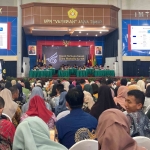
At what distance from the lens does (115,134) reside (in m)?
1.45

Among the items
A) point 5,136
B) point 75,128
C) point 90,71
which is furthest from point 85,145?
point 90,71

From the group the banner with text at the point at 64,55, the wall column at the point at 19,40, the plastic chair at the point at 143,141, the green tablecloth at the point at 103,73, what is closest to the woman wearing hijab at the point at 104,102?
the plastic chair at the point at 143,141

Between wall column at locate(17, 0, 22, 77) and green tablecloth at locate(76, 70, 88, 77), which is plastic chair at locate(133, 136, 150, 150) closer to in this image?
green tablecloth at locate(76, 70, 88, 77)

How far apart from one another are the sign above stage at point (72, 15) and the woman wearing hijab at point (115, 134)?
538 inches

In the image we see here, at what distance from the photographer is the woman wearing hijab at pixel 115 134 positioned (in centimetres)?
145

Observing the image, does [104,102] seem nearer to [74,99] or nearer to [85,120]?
[74,99]

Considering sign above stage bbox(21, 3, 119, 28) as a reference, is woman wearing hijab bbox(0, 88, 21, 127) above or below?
below

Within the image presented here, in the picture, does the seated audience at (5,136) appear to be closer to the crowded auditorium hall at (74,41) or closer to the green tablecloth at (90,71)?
the crowded auditorium hall at (74,41)

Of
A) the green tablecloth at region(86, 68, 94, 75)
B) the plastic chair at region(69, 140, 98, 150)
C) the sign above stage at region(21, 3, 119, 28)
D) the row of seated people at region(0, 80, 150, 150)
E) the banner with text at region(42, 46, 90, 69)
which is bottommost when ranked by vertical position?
the plastic chair at region(69, 140, 98, 150)

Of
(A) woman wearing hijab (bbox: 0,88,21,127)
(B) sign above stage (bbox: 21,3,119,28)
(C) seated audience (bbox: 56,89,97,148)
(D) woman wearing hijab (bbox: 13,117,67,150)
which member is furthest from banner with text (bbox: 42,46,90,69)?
(D) woman wearing hijab (bbox: 13,117,67,150)

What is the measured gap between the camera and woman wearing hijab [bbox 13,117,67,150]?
4.99 feet

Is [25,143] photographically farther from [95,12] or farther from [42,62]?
[42,62]

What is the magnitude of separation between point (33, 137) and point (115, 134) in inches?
18.0

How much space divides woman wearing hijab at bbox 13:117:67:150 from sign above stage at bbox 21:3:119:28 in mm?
13563
